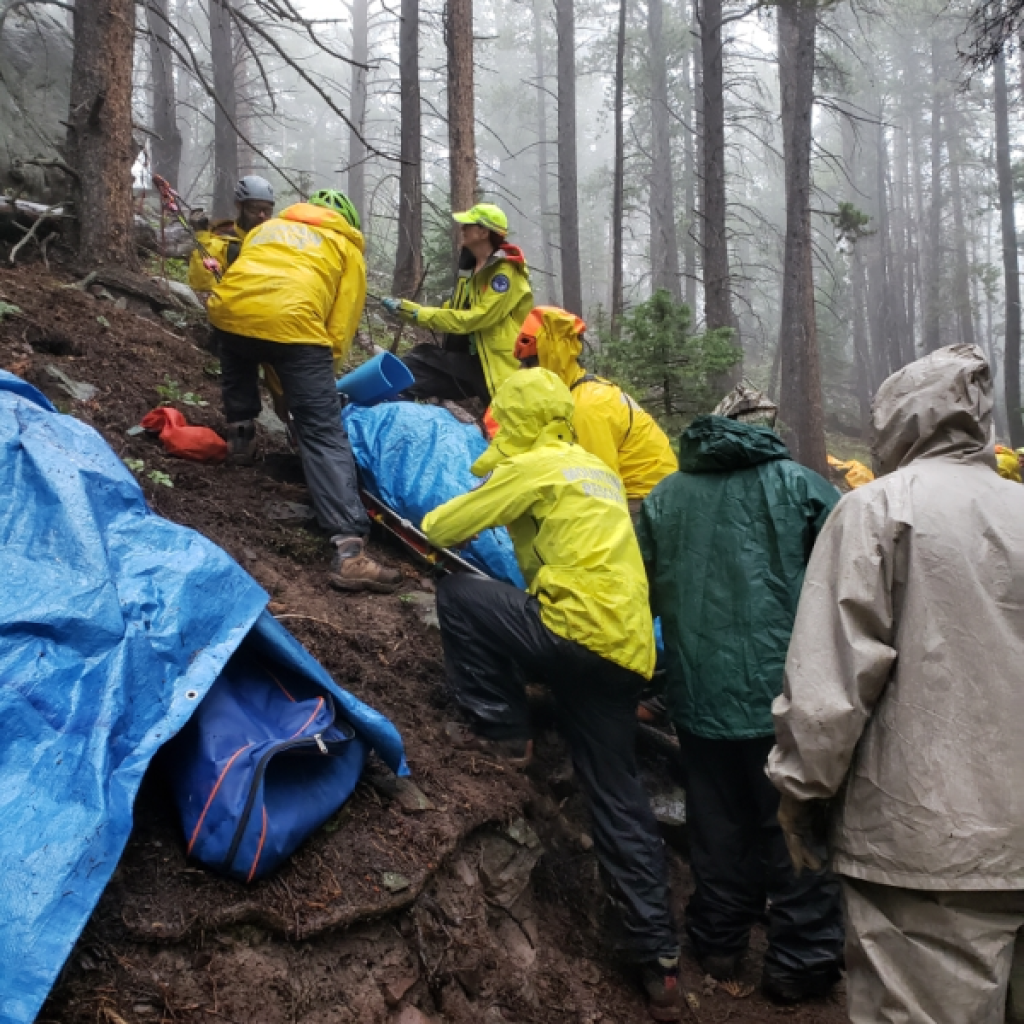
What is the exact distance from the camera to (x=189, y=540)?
2.98 meters

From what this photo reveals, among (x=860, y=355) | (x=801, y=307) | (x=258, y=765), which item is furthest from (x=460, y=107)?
(x=860, y=355)

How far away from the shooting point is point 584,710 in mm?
3740

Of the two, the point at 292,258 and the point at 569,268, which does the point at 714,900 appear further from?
the point at 569,268

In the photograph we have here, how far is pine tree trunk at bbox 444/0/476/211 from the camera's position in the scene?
378 inches

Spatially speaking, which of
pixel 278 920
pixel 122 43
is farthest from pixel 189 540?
pixel 122 43

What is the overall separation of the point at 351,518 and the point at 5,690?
2.73 metres

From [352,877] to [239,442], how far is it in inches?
138

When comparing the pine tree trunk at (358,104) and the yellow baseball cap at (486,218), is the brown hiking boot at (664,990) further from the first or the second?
the pine tree trunk at (358,104)

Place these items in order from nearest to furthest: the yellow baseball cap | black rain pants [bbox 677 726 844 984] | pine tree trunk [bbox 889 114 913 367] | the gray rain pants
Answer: the gray rain pants, black rain pants [bbox 677 726 844 984], the yellow baseball cap, pine tree trunk [bbox 889 114 913 367]

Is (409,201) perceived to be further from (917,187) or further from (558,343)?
(917,187)

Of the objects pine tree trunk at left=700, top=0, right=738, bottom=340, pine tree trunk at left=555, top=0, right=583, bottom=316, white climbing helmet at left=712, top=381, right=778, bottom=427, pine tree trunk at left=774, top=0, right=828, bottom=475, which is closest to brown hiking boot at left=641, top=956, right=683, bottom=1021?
white climbing helmet at left=712, top=381, right=778, bottom=427

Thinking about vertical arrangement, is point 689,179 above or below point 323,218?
above

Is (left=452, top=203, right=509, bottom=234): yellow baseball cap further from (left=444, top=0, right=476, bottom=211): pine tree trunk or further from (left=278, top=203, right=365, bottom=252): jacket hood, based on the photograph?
(left=444, top=0, right=476, bottom=211): pine tree trunk

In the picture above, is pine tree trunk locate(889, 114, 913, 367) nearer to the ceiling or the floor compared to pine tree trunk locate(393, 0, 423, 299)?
nearer to the ceiling
